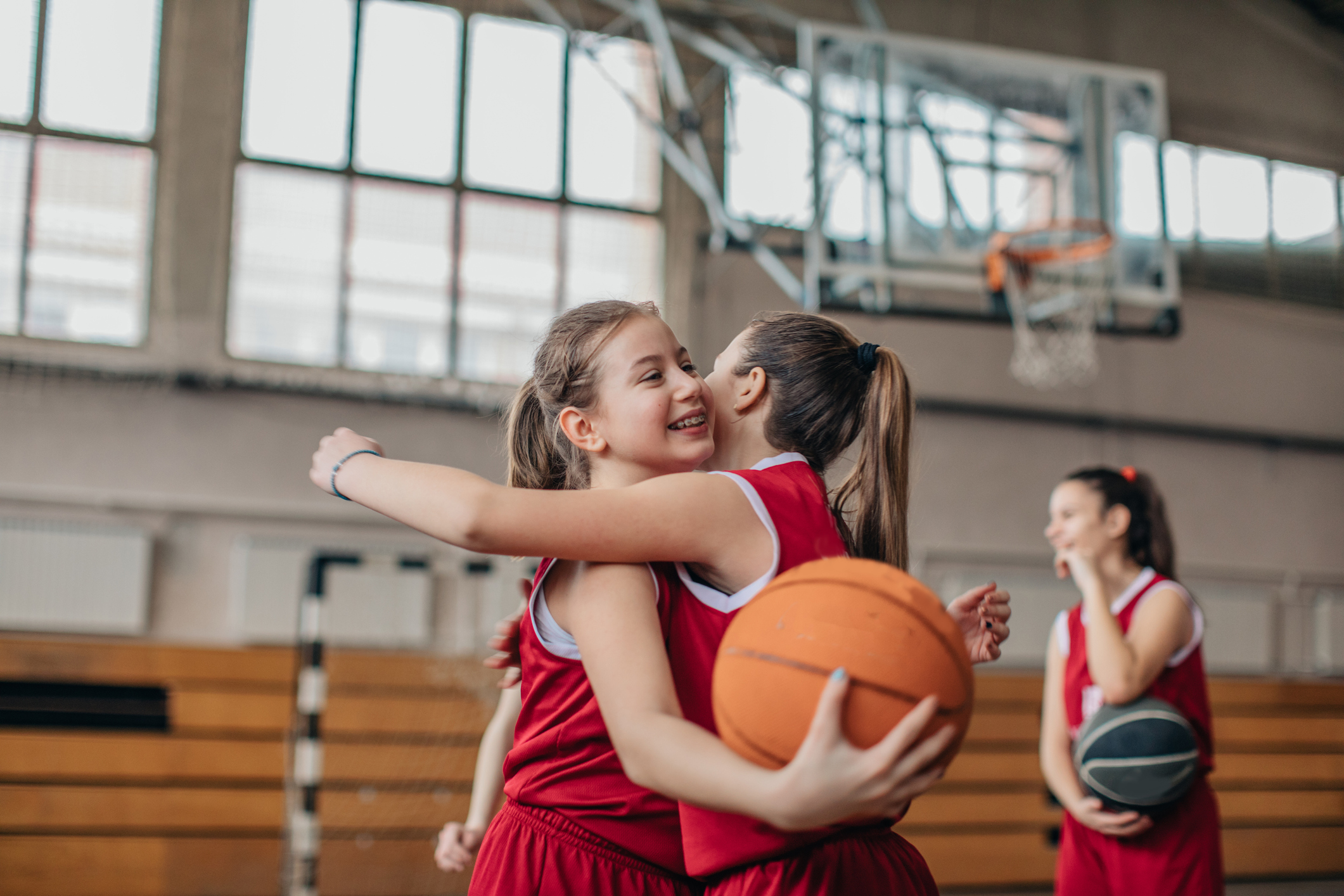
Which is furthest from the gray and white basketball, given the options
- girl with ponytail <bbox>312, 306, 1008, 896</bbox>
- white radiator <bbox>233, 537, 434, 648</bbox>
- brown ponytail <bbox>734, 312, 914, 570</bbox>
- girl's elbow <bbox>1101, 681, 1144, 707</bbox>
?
white radiator <bbox>233, 537, 434, 648</bbox>

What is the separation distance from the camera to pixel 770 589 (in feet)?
3.81

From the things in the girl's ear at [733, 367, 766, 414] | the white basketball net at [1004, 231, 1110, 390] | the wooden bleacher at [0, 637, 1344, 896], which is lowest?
the wooden bleacher at [0, 637, 1344, 896]

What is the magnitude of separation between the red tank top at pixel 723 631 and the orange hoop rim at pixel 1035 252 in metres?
4.91

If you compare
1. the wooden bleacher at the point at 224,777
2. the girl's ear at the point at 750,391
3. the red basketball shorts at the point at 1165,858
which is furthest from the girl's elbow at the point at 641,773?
the wooden bleacher at the point at 224,777

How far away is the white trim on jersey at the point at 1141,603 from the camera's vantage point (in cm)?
272

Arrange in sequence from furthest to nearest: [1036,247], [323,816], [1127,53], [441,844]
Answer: [1127,53] < [1036,247] < [323,816] < [441,844]

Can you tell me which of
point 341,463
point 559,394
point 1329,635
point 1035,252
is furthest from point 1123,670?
point 1329,635

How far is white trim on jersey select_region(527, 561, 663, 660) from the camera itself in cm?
143

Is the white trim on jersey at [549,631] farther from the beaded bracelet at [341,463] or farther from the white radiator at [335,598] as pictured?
the white radiator at [335,598]

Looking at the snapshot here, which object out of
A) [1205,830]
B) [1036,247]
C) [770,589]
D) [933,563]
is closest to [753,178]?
[1036,247]

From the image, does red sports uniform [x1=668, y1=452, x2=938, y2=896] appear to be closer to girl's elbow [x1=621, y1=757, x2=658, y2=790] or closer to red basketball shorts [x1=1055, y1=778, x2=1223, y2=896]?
girl's elbow [x1=621, y1=757, x2=658, y2=790]

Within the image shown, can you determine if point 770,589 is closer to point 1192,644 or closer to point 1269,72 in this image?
point 1192,644

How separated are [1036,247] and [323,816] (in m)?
4.87

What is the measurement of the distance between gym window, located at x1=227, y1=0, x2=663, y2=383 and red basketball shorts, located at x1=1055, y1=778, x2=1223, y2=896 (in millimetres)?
4332
